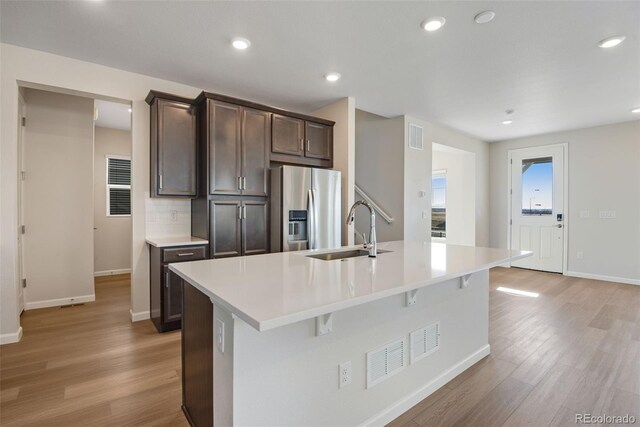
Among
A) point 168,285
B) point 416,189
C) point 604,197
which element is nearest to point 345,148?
point 416,189

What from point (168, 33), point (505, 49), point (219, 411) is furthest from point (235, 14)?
point (219, 411)

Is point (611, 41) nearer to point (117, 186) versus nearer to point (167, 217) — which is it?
point (167, 217)

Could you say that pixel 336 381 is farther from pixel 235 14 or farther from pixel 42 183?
pixel 42 183

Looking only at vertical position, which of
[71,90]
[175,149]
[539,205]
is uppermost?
[71,90]

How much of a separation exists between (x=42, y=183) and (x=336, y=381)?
166 inches

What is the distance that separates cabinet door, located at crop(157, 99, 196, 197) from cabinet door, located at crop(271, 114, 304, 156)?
2.92ft

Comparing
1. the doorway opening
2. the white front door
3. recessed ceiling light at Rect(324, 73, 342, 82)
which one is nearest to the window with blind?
the doorway opening

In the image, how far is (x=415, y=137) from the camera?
16.4 ft

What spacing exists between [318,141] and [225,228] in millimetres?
1632

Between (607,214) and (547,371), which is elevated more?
(607,214)

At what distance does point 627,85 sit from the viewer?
3561 millimetres

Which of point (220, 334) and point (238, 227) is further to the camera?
point (238, 227)

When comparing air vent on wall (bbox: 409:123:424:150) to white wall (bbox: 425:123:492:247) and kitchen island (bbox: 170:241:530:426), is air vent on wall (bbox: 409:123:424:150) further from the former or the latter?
kitchen island (bbox: 170:241:530:426)

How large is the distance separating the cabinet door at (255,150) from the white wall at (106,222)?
3.53 m
